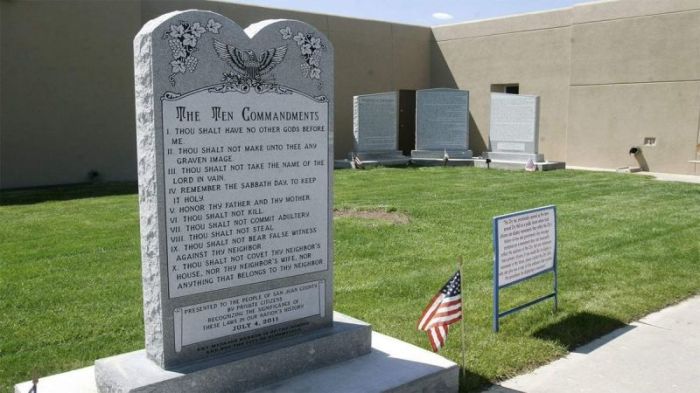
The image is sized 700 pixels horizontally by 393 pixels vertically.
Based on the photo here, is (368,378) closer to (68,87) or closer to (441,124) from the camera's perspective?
(68,87)

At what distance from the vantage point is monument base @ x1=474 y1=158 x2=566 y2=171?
718 inches

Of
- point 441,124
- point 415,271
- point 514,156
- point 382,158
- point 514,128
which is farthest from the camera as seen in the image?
point 441,124

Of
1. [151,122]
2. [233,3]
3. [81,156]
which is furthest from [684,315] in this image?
[233,3]

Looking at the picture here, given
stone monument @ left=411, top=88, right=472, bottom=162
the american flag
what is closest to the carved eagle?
the american flag

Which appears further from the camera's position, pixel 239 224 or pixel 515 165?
pixel 515 165

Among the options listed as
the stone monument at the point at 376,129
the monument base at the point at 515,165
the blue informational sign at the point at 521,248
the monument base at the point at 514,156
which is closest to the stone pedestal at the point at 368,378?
the blue informational sign at the point at 521,248

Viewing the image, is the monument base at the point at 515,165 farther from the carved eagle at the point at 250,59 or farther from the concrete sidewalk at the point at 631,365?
the carved eagle at the point at 250,59

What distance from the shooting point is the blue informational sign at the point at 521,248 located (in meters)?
5.08

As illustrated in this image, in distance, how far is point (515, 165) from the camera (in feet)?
61.7

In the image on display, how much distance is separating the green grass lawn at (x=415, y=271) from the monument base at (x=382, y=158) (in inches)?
253

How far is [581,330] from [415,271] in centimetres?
216

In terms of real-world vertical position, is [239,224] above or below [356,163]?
above

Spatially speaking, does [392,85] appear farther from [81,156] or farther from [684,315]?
[684,315]

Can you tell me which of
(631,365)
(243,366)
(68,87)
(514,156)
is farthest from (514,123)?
(243,366)
